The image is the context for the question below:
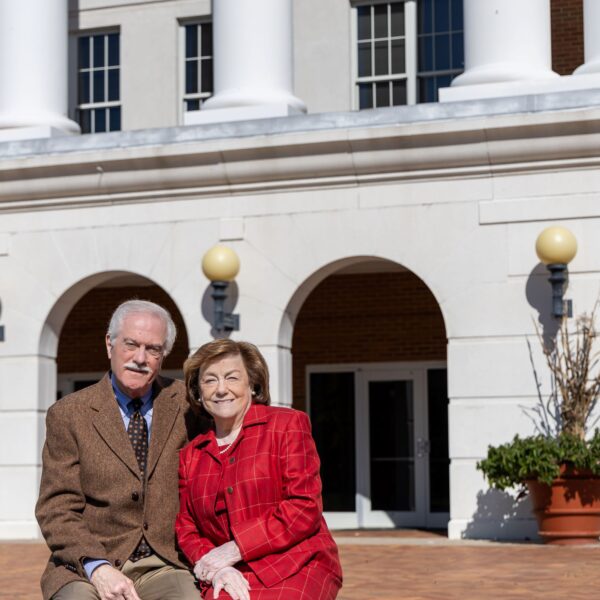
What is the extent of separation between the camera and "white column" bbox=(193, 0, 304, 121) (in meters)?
16.7

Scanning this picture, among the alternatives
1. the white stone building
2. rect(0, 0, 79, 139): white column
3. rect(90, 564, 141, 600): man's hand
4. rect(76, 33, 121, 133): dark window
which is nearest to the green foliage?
the white stone building

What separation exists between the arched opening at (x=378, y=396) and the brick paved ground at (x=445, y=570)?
388 centimetres

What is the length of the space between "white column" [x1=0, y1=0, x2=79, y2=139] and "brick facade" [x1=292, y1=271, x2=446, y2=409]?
4471 mm

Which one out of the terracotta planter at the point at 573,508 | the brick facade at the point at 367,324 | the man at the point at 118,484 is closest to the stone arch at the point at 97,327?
the brick facade at the point at 367,324

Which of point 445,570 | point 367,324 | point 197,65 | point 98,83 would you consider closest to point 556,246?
point 445,570

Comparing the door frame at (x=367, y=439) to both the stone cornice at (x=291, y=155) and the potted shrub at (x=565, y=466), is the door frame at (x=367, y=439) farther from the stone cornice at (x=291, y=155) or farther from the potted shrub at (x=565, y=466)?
the potted shrub at (x=565, y=466)

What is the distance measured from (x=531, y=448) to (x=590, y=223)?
2577 millimetres

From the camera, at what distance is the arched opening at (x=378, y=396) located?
19500mm

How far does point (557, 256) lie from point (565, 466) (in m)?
2.15

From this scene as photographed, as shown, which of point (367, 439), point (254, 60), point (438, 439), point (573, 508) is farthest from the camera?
point (367, 439)

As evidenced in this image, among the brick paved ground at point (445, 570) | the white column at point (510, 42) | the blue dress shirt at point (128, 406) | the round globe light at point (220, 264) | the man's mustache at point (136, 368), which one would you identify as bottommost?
the brick paved ground at point (445, 570)

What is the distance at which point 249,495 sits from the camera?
5496 mm

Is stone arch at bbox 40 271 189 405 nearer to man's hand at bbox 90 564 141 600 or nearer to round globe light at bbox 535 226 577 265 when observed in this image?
round globe light at bbox 535 226 577 265

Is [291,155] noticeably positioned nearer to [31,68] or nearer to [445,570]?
[31,68]
